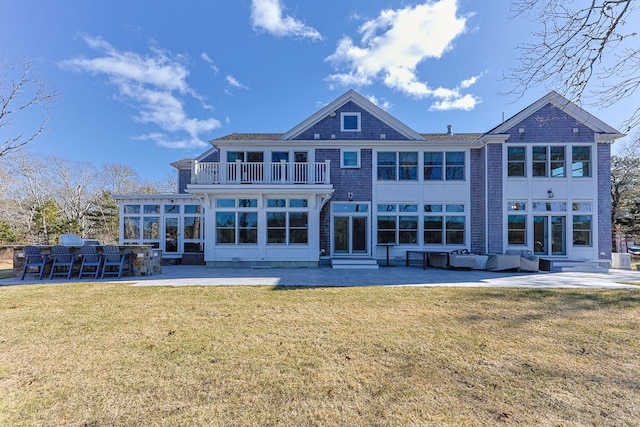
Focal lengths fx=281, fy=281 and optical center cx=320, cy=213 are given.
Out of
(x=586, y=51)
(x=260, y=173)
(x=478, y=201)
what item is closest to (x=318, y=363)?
(x=586, y=51)

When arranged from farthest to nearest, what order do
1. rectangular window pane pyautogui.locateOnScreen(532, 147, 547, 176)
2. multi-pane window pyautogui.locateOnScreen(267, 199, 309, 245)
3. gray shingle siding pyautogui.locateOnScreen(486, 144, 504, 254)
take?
rectangular window pane pyautogui.locateOnScreen(532, 147, 547, 176), gray shingle siding pyautogui.locateOnScreen(486, 144, 504, 254), multi-pane window pyautogui.locateOnScreen(267, 199, 309, 245)

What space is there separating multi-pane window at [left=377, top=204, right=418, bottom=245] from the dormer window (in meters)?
4.15

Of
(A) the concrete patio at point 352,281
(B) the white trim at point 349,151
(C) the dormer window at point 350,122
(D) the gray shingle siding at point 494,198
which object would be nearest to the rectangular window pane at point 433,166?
(D) the gray shingle siding at point 494,198

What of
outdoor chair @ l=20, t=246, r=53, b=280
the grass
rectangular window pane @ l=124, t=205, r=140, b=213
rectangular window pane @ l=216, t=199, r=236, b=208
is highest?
rectangular window pane @ l=216, t=199, r=236, b=208

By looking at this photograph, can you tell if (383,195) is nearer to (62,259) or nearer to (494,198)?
(494,198)

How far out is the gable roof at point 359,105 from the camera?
1356cm

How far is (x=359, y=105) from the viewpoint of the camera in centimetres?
1380

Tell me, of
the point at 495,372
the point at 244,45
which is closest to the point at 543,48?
the point at 495,372

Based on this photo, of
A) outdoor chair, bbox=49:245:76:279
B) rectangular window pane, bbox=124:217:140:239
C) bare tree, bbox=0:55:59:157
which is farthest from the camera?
bare tree, bbox=0:55:59:157

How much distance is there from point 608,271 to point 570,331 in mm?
10916

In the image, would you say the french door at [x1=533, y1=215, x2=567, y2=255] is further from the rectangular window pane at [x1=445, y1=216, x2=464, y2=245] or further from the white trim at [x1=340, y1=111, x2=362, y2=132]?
the white trim at [x1=340, y1=111, x2=362, y2=132]

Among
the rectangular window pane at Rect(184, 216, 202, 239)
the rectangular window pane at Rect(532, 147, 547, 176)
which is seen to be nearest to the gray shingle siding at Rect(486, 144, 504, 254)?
the rectangular window pane at Rect(532, 147, 547, 176)

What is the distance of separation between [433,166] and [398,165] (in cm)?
167

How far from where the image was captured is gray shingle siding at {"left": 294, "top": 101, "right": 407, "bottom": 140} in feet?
44.8
